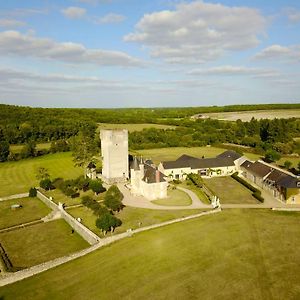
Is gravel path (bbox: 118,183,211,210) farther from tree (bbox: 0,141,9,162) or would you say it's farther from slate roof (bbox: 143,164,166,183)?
tree (bbox: 0,141,9,162)

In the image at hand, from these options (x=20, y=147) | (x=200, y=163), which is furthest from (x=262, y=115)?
(x=20, y=147)

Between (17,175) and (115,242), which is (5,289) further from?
(17,175)

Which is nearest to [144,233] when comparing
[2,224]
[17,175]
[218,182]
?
[2,224]

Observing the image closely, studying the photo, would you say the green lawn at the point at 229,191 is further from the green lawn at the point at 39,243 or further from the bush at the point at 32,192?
the bush at the point at 32,192

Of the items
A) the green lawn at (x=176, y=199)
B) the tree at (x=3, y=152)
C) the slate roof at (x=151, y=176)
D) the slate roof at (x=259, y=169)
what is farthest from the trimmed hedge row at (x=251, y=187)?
the tree at (x=3, y=152)

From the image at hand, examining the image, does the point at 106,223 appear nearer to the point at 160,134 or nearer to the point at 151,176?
the point at 151,176

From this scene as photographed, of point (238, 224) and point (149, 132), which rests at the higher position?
point (149, 132)

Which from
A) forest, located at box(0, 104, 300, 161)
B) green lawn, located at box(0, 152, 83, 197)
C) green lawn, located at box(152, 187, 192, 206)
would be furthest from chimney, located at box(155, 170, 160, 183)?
forest, located at box(0, 104, 300, 161)

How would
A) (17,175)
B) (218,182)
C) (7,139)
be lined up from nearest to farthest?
(218,182)
(17,175)
(7,139)
